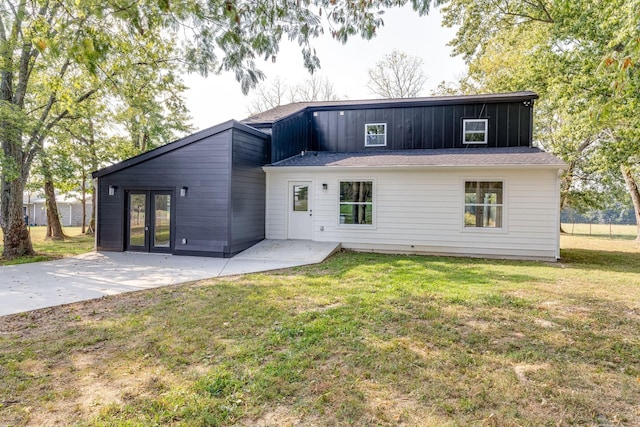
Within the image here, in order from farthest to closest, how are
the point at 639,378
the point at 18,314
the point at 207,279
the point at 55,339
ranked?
the point at 207,279, the point at 18,314, the point at 55,339, the point at 639,378

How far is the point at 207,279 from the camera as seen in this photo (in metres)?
6.86

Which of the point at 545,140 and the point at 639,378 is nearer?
the point at 639,378

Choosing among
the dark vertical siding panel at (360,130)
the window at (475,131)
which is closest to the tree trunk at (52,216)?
the dark vertical siding panel at (360,130)

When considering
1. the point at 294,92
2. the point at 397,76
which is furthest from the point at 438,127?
the point at 294,92

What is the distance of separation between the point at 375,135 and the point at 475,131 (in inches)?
132

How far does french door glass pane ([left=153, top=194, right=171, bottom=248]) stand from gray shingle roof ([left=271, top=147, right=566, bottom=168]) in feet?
11.0

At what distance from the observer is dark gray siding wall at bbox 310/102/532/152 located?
37.9 feet

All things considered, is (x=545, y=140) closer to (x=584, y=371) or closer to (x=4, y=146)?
(x=584, y=371)

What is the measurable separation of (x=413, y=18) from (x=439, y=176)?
550cm

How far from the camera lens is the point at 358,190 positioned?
10.6 meters

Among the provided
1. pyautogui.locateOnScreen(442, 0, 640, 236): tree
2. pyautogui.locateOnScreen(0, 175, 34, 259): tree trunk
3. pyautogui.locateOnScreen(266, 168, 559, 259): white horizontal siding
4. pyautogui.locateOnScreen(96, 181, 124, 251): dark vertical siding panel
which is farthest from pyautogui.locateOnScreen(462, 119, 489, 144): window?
pyautogui.locateOnScreen(0, 175, 34, 259): tree trunk

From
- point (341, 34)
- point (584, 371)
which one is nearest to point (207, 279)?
point (341, 34)

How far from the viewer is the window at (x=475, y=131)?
38.5ft

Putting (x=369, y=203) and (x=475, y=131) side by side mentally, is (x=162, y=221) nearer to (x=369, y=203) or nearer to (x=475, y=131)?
(x=369, y=203)
